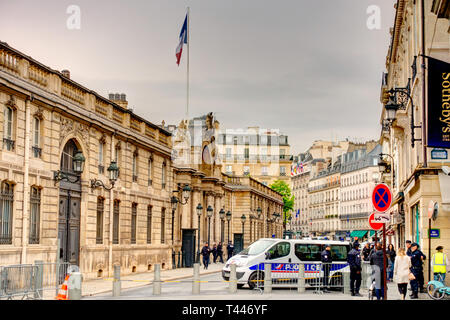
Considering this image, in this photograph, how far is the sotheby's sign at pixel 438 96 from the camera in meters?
A: 20.6

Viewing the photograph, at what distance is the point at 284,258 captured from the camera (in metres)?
27.1

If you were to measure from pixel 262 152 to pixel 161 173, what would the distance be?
89044 millimetres

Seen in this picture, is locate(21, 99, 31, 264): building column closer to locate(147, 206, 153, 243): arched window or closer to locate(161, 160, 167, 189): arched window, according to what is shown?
locate(147, 206, 153, 243): arched window

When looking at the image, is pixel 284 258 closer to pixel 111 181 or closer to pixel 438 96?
pixel 111 181

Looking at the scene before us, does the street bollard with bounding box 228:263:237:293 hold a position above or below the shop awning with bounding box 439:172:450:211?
below

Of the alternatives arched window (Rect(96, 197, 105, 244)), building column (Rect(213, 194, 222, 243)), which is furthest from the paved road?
building column (Rect(213, 194, 222, 243))

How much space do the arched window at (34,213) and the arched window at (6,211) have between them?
5.34ft

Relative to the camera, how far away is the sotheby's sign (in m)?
20.6

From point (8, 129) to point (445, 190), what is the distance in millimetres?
14707

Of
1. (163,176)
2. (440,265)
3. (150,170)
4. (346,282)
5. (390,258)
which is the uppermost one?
(150,170)

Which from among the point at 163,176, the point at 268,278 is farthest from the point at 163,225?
the point at 268,278

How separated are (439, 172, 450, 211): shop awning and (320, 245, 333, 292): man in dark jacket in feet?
14.1

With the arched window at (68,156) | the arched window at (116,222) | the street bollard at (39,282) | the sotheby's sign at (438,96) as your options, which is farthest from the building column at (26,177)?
the sotheby's sign at (438,96)
